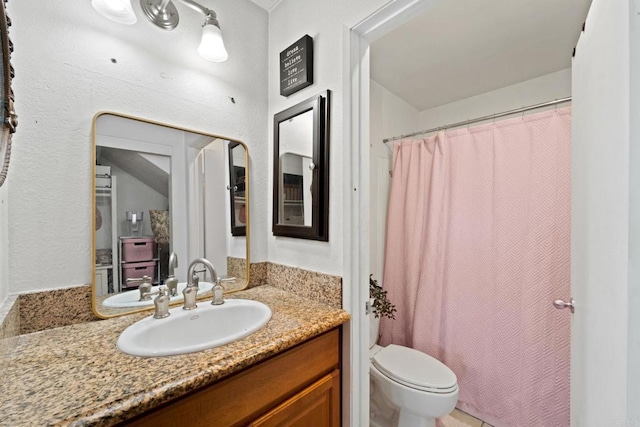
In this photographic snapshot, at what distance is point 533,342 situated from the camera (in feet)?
4.83

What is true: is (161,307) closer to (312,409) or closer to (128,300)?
(128,300)

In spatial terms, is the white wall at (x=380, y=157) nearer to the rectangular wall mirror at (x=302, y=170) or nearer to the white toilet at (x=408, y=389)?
the white toilet at (x=408, y=389)

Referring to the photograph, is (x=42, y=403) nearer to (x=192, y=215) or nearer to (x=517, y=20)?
(x=192, y=215)

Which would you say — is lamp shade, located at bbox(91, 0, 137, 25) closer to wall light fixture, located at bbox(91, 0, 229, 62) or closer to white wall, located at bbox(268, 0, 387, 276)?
wall light fixture, located at bbox(91, 0, 229, 62)

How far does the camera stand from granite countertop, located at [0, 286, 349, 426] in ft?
1.62

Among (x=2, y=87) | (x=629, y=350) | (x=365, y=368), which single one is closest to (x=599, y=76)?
(x=629, y=350)

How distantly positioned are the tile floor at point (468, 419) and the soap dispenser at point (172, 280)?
1.92 m

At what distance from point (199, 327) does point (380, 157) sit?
5.67ft

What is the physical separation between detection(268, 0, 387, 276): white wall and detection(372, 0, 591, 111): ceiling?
1.53ft

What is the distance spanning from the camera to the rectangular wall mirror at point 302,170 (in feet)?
3.61

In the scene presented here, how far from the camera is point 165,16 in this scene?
3.34ft

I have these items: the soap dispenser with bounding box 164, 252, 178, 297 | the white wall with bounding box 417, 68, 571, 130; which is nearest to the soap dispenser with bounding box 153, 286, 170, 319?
the soap dispenser with bounding box 164, 252, 178, 297

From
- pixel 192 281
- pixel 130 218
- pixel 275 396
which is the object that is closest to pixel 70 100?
pixel 130 218

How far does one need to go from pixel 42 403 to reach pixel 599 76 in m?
1.44
